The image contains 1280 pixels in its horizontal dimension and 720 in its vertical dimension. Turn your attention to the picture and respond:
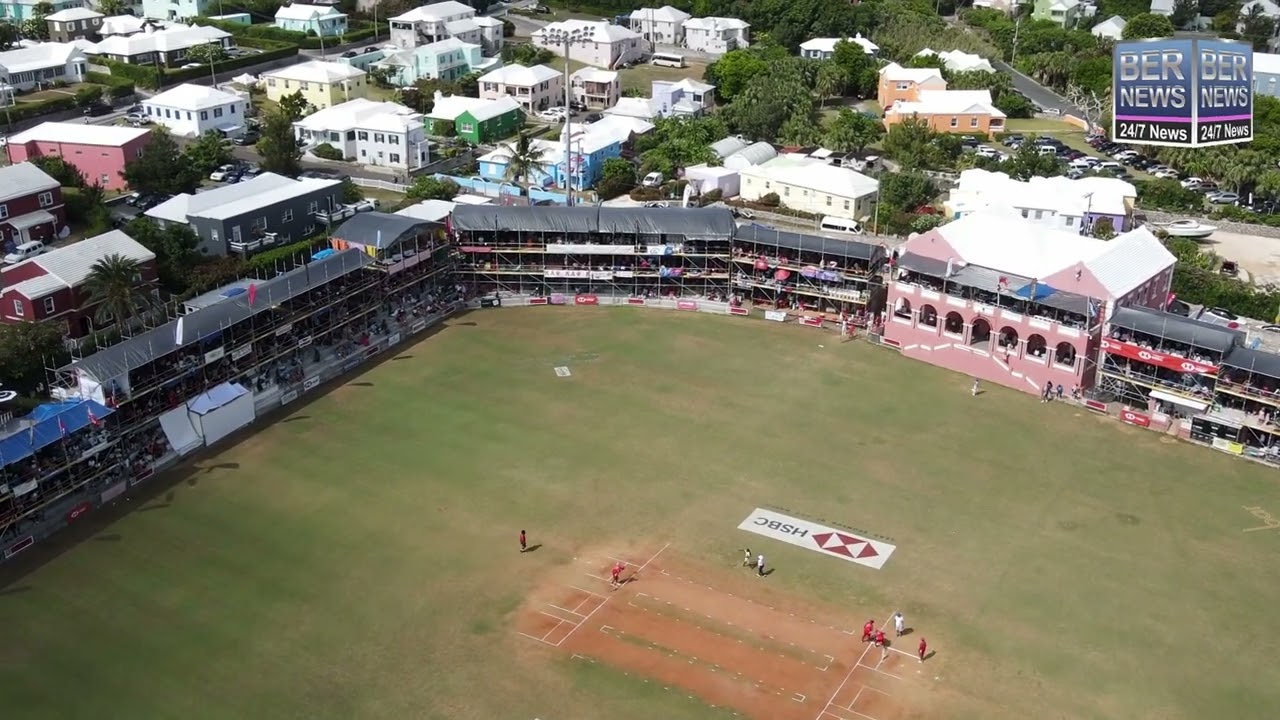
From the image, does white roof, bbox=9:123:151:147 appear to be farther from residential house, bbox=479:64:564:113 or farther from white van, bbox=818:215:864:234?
white van, bbox=818:215:864:234

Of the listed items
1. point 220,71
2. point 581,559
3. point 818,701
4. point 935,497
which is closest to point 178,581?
point 581,559

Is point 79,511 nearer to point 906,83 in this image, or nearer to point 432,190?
point 432,190

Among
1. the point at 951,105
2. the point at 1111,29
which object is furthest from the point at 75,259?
the point at 1111,29

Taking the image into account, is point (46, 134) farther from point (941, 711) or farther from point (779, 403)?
point (941, 711)

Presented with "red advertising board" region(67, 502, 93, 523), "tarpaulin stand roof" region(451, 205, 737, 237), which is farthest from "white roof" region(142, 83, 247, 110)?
"red advertising board" region(67, 502, 93, 523)

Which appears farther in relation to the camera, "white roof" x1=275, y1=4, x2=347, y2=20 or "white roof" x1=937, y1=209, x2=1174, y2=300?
"white roof" x1=275, y1=4, x2=347, y2=20

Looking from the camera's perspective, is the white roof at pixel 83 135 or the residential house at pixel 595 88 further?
the residential house at pixel 595 88

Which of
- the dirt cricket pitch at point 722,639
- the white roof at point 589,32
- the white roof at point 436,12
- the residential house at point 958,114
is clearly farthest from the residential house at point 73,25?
the dirt cricket pitch at point 722,639

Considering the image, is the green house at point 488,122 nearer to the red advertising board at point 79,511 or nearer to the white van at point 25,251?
the white van at point 25,251

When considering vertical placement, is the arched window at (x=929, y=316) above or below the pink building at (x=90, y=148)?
below
